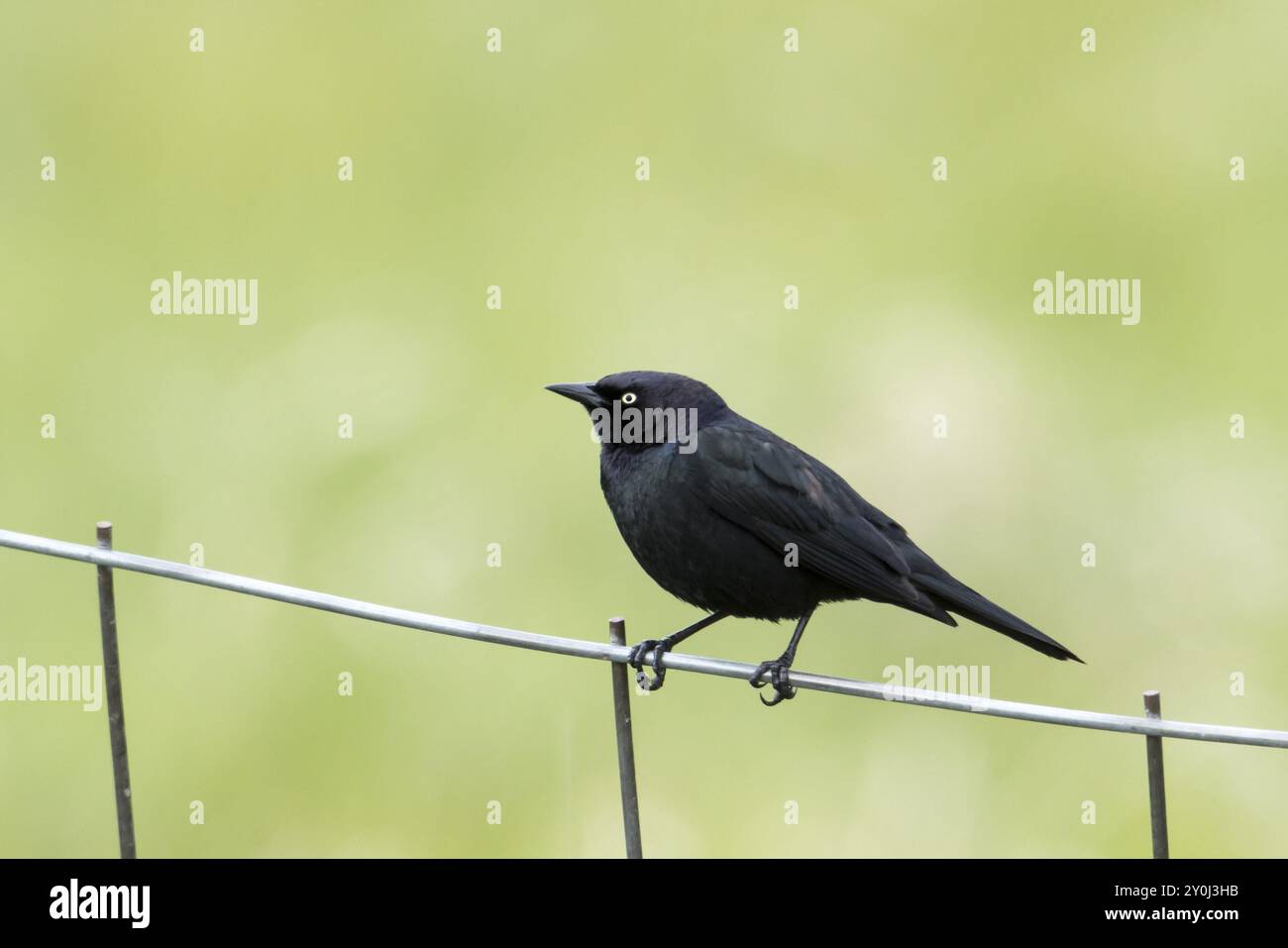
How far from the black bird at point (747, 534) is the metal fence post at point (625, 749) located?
139 cm

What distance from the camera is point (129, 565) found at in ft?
10.2

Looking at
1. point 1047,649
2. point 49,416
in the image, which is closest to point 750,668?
point 1047,649

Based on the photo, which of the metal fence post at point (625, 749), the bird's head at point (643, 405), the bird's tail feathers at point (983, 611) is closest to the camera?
the metal fence post at point (625, 749)

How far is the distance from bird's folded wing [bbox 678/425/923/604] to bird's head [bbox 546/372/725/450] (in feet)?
0.35

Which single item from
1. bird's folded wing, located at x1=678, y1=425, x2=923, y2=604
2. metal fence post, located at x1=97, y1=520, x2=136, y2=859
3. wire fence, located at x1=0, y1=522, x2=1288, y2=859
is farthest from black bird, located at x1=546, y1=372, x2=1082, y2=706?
metal fence post, located at x1=97, y1=520, x2=136, y2=859

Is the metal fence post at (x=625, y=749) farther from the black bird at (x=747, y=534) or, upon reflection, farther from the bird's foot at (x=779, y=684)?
the black bird at (x=747, y=534)

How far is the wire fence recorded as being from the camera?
2.35 metres

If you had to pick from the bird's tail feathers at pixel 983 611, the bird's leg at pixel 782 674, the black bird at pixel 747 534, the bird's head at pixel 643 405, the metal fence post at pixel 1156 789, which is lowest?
the metal fence post at pixel 1156 789

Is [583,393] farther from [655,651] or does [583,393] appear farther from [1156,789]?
[1156,789]

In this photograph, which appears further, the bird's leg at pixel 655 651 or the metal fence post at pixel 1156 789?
the bird's leg at pixel 655 651

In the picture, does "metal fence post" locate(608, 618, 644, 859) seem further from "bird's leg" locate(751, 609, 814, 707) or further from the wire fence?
"bird's leg" locate(751, 609, 814, 707)

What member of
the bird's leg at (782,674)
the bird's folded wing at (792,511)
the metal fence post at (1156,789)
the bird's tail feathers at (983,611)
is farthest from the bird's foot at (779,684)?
the metal fence post at (1156,789)

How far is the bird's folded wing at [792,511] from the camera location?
4.40 meters

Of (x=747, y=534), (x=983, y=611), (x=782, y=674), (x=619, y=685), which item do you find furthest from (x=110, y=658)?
(x=983, y=611)
